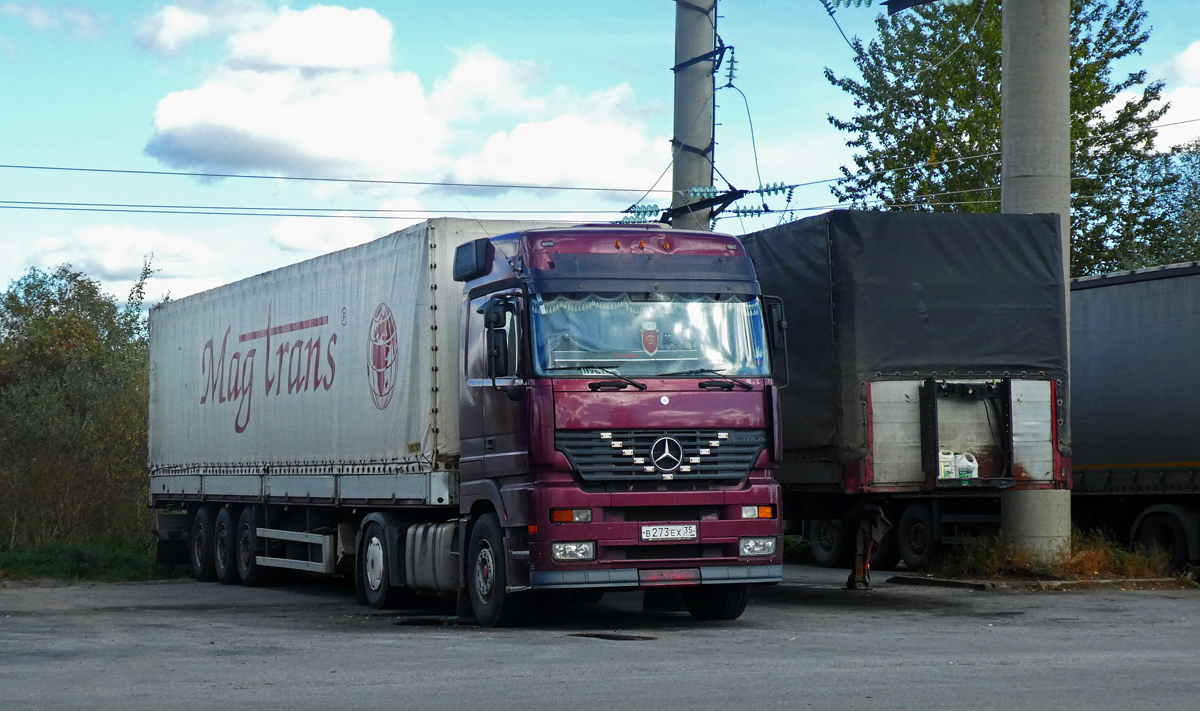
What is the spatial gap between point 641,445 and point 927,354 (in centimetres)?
380

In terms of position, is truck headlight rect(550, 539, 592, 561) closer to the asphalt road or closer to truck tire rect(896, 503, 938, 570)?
the asphalt road

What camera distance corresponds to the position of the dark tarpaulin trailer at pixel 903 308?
14914 mm

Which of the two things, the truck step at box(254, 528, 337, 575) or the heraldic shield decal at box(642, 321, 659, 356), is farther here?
the truck step at box(254, 528, 337, 575)

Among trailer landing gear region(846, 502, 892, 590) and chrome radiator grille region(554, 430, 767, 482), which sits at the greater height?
Answer: chrome radiator grille region(554, 430, 767, 482)

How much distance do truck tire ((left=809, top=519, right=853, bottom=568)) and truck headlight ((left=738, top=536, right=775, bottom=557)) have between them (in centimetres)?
914

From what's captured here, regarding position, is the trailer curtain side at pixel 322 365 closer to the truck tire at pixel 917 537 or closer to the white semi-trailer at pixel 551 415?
the white semi-trailer at pixel 551 415

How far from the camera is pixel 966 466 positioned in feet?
48.2

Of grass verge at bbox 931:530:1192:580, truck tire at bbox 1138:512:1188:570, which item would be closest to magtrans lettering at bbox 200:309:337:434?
grass verge at bbox 931:530:1192:580

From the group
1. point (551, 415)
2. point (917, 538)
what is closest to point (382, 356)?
point (551, 415)

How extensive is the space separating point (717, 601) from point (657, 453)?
1.96m

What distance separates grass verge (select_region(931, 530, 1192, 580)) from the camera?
698 inches

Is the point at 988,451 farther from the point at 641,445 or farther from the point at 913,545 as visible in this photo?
the point at 913,545

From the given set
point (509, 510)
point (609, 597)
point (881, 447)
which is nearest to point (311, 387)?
point (609, 597)

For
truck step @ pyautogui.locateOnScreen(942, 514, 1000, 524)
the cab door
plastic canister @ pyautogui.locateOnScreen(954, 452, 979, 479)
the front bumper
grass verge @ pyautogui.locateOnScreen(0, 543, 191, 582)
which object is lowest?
grass verge @ pyautogui.locateOnScreen(0, 543, 191, 582)
